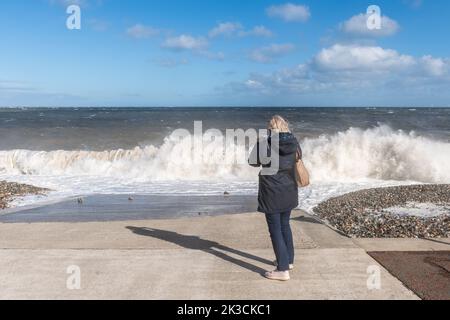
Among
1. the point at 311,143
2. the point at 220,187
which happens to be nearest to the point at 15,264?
the point at 220,187

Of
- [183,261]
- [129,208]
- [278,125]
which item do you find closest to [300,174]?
[278,125]

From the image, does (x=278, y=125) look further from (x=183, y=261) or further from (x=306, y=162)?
(x=306, y=162)

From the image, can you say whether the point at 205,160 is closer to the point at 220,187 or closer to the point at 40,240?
the point at 220,187

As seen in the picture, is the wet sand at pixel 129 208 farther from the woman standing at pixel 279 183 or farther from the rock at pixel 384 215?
the woman standing at pixel 279 183

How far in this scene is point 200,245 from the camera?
648cm

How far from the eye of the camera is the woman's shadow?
5625 millimetres

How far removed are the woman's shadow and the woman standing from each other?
0.41 metres

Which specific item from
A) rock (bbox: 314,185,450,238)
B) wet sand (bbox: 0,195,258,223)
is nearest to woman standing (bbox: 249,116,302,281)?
rock (bbox: 314,185,450,238)

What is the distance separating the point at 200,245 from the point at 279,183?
2.05 m

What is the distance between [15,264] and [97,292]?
1.55 m

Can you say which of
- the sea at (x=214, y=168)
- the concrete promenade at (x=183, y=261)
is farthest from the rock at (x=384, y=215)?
the sea at (x=214, y=168)

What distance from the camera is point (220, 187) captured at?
1460 centimetres

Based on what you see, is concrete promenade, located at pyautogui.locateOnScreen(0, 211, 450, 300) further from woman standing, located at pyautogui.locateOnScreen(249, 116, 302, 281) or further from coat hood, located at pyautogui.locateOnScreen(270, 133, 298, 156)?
coat hood, located at pyautogui.locateOnScreen(270, 133, 298, 156)

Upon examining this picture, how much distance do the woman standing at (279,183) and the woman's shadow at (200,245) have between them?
0.41 metres
